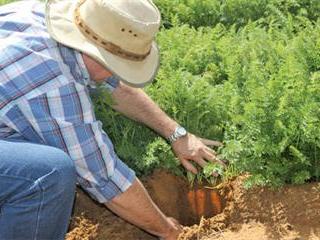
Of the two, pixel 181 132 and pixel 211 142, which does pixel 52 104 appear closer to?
pixel 181 132

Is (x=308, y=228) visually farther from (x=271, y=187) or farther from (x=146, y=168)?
(x=146, y=168)

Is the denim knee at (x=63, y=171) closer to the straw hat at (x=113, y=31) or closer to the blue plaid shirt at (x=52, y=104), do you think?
the blue plaid shirt at (x=52, y=104)

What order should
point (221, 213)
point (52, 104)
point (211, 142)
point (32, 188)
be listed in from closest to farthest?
1. point (52, 104)
2. point (32, 188)
3. point (221, 213)
4. point (211, 142)

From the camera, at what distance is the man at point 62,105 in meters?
2.75

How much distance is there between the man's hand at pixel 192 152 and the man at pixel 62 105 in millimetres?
508

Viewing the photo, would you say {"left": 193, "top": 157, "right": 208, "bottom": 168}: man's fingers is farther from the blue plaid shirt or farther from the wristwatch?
the blue plaid shirt

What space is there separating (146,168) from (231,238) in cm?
64

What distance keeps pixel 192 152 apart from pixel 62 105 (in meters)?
0.97

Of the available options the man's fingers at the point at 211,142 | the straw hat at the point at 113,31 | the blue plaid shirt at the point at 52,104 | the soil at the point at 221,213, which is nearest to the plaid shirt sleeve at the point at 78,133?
the blue plaid shirt at the point at 52,104

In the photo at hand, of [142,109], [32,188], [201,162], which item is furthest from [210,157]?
[32,188]

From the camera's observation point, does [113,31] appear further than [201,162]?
No

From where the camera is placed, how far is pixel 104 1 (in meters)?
2.75

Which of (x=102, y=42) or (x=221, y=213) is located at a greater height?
(x=102, y=42)

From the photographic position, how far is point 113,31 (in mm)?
2750
